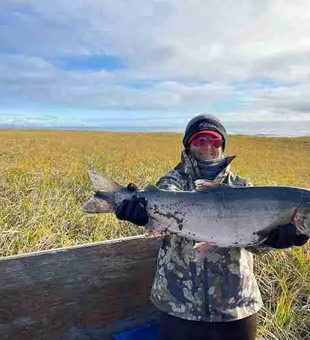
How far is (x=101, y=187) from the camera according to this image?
8.60ft

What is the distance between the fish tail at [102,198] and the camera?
2555 mm

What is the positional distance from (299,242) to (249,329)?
2.22ft

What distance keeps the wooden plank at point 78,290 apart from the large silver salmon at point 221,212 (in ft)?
2.61

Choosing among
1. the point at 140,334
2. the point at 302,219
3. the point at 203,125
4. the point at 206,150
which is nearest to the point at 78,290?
the point at 140,334

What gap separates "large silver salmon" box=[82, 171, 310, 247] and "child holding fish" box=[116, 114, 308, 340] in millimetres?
56

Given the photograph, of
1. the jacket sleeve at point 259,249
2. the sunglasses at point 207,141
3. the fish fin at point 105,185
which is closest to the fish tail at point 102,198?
the fish fin at point 105,185

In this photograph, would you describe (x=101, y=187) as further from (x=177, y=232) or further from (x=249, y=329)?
(x=249, y=329)

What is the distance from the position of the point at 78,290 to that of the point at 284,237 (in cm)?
160

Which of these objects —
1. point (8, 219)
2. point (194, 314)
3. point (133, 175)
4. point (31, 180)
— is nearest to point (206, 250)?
point (194, 314)

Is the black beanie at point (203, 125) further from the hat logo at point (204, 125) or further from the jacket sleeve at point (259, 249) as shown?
the jacket sleeve at point (259, 249)

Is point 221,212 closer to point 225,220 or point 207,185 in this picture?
point 225,220

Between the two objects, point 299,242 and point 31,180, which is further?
point 31,180

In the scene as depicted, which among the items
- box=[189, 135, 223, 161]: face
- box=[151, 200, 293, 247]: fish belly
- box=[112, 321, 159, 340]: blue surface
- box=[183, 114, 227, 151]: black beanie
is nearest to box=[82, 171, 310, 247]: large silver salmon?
box=[151, 200, 293, 247]: fish belly

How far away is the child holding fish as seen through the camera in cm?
260
